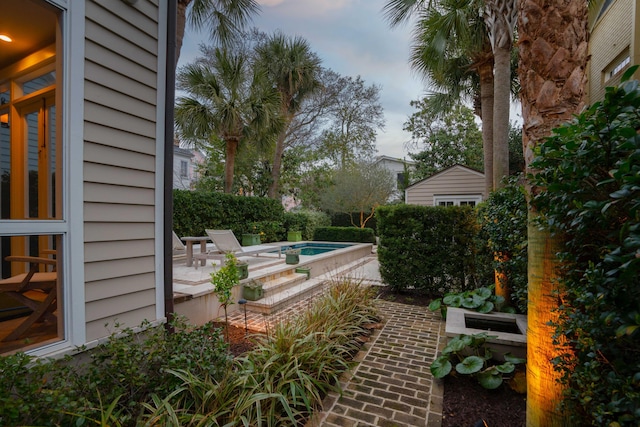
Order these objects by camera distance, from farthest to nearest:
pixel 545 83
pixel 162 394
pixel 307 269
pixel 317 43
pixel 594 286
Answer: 1. pixel 317 43
2. pixel 307 269
3. pixel 162 394
4. pixel 545 83
5. pixel 594 286

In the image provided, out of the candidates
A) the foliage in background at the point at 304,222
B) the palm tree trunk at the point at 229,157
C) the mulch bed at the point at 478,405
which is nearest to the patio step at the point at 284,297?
the mulch bed at the point at 478,405

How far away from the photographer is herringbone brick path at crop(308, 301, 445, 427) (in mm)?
2326

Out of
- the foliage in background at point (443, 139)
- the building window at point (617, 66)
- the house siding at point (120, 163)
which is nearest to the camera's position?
the house siding at point (120, 163)

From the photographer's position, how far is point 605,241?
1.39 meters

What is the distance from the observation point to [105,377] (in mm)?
2062

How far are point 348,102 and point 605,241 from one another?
20.4m

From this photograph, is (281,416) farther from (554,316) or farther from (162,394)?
(554,316)

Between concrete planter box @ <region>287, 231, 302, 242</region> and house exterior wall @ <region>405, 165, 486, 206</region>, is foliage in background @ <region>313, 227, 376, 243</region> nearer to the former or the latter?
concrete planter box @ <region>287, 231, 302, 242</region>

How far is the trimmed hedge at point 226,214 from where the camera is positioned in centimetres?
932

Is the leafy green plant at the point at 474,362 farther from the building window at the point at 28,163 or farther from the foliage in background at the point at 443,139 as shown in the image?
the foliage in background at the point at 443,139

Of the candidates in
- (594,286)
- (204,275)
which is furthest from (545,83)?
(204,275)

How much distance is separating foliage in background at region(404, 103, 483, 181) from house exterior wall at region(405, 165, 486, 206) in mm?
6624

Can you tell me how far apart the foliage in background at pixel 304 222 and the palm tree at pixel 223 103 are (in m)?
4.24

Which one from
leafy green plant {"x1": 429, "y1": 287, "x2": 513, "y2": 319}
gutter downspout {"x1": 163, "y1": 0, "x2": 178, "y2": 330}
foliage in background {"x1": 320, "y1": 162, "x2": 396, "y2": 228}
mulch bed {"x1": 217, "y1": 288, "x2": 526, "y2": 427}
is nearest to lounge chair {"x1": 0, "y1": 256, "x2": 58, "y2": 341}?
gutter downspout {"x1": 163, "y1": 0, "x2": 178, "y2": 330}
